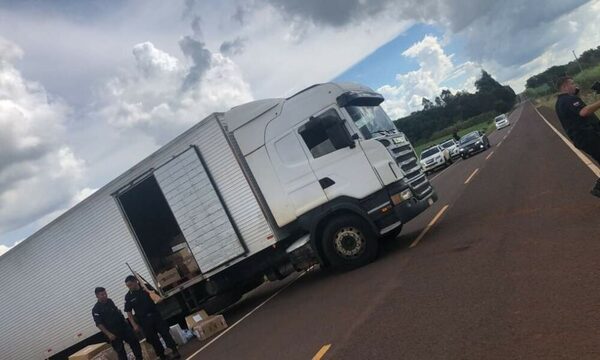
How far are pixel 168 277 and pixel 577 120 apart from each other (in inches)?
367

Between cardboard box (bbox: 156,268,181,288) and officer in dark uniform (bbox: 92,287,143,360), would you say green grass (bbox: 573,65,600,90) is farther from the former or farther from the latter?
officer in dark uniform (bbox: 92,287,143,360)

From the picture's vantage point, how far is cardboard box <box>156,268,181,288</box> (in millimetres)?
12266

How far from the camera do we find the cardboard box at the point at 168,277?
12.3m

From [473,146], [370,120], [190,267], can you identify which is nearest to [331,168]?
[370,120]

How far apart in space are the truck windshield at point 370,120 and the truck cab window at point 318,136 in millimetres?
450

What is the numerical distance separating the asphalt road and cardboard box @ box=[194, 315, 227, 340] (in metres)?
0.43

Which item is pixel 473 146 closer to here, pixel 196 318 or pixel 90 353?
pixel 196 318

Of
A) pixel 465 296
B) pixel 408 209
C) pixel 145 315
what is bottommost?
pixel 465 296

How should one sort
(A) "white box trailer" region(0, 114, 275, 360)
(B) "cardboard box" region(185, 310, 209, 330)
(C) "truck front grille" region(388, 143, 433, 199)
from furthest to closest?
(B) "cardboard box" region(185, 310, 209, 330)
(A) "white box trailer" region(0, 114, 275, 360)
(C) "truck front grille" region(388, 143, 433, 199)

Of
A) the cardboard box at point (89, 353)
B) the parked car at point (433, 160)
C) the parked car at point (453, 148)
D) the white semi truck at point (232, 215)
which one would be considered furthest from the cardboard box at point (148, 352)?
the parked car at point (453, 148)

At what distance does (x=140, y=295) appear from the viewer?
9.80 metres

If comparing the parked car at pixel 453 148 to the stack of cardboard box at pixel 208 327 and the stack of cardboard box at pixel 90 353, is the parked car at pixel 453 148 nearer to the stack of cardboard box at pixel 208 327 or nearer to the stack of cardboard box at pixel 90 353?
the stack of cardboard box at pixel 208 327

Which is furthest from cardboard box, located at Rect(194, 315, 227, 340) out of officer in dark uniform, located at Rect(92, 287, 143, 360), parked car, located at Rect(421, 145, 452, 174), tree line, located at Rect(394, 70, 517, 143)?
tree line, located at Rect(394, 70, 517, 143)

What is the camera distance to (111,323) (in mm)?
9867
